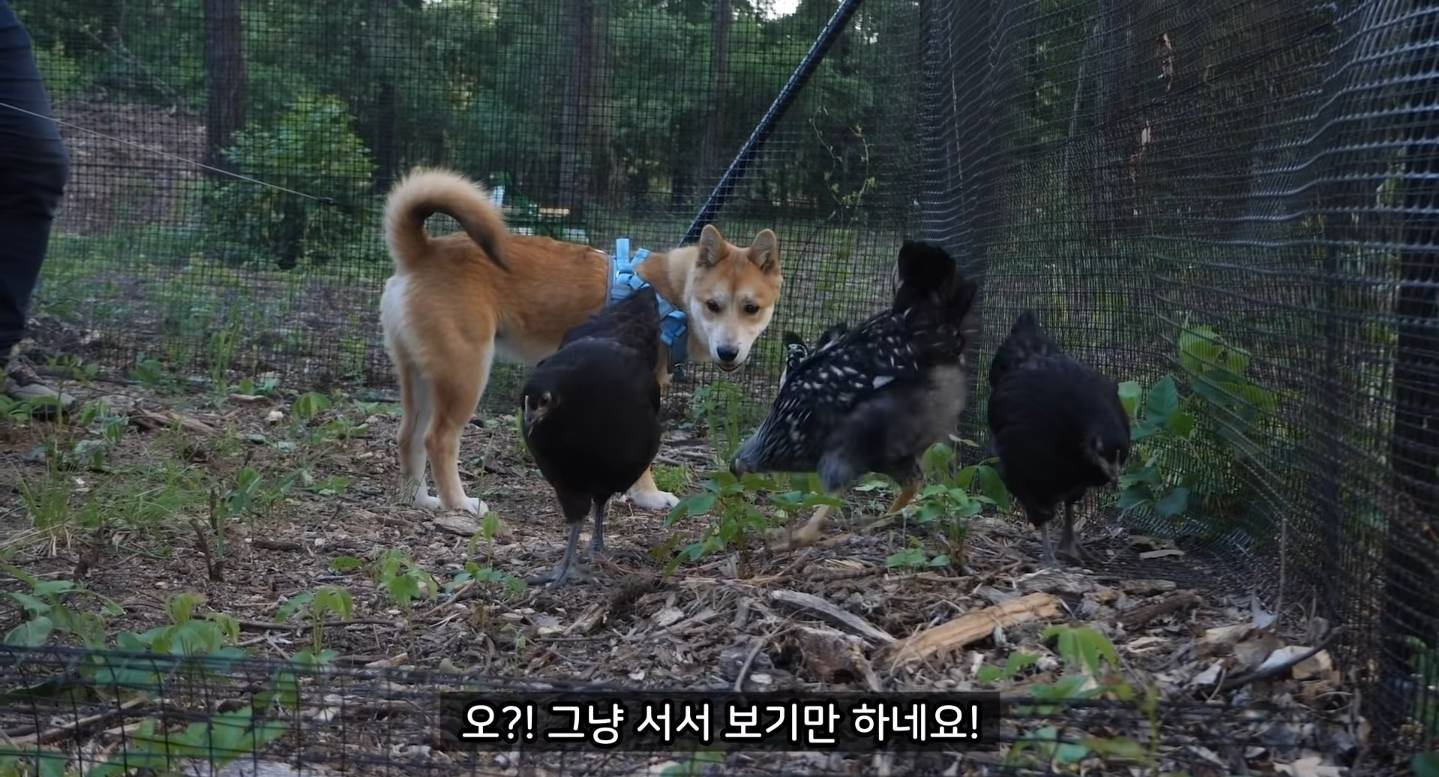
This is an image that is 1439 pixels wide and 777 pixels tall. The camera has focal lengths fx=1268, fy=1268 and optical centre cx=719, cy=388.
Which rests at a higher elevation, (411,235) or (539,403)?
(411,235)

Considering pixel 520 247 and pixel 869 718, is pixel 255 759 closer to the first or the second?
pixel 869 718

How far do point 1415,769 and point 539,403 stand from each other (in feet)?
8.38

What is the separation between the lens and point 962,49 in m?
5.90

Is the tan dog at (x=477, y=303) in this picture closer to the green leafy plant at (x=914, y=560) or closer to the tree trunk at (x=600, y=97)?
the tree trunk at (x=600, y=97)

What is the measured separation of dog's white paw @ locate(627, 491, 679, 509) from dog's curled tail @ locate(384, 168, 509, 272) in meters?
1.27

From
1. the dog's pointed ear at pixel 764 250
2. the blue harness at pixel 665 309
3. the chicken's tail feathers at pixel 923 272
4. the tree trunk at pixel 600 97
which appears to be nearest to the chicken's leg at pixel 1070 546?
the chicken's tail feathers at pixel 923 272

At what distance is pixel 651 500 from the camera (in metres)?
Answer: 5.85

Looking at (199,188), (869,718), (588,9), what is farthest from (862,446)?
(199,188)

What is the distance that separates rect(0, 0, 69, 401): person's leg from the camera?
5.74 meters

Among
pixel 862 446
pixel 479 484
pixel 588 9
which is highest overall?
pixel 588 9

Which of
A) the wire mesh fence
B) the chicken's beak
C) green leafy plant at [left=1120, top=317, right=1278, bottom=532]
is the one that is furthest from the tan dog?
green leafy plant at [left=1120, top=317, right=1278, bottom=532]

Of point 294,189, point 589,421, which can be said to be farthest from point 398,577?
point 294,189

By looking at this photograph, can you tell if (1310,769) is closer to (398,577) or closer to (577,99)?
(398,577)

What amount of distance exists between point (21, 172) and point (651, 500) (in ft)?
10.7
